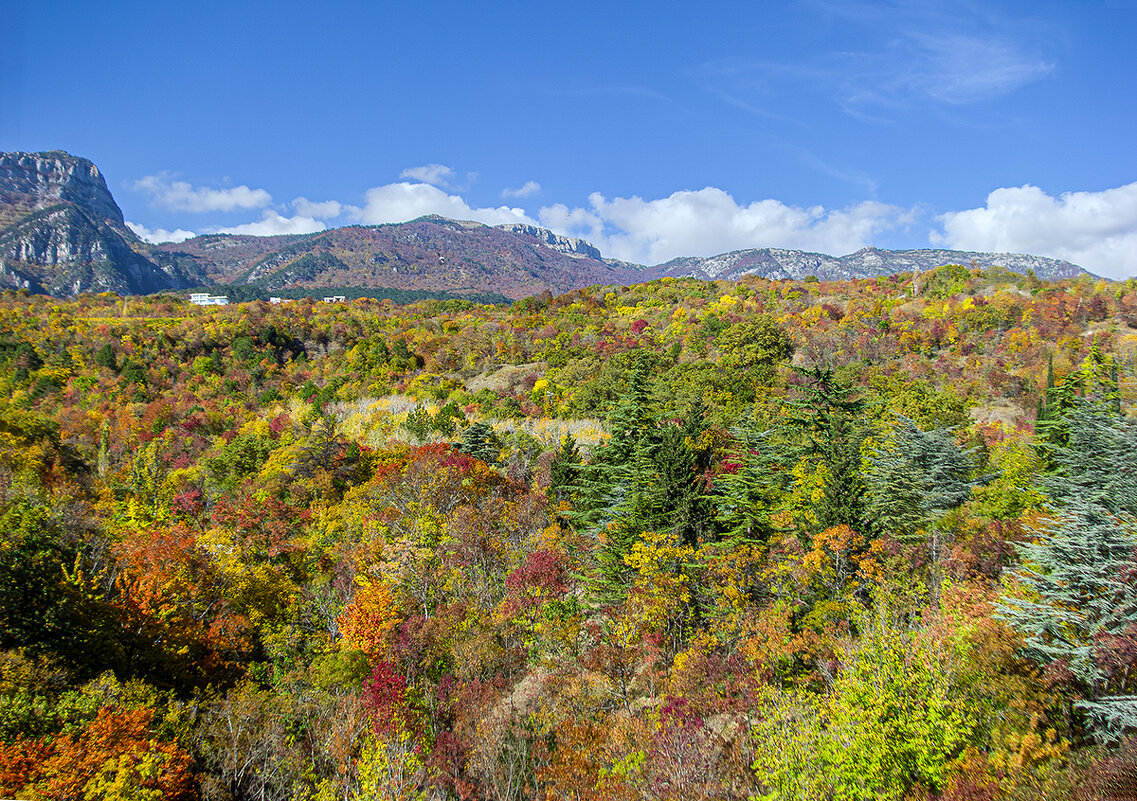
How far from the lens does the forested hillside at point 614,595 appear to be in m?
12.3

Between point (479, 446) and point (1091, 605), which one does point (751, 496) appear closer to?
point (1091, 605)

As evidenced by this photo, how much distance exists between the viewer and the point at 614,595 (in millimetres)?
22766

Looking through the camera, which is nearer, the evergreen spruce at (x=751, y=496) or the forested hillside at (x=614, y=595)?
the forested hillside at (x=614, y=595)

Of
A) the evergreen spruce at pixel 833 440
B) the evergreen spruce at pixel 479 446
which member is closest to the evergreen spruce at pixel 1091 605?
Result: the evergreen spruce at pixel 833 440

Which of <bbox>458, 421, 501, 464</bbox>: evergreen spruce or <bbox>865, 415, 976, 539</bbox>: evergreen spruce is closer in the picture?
<bbox>865, 415, 976, 539</bbox>: evergreen spruce

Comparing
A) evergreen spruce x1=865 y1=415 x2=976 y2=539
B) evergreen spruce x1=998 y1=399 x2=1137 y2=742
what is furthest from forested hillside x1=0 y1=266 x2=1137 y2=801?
evergreen spruce x1=865 y1=415 x2=976 y2=539

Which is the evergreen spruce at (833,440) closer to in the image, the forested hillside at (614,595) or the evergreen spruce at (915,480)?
the forested hillside at (614,595)

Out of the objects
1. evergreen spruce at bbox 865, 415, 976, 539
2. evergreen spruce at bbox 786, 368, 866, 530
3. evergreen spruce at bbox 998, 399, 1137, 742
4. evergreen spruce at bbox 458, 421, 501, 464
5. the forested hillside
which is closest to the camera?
evergreen spruce at bbox 998, 399, 1137, 742

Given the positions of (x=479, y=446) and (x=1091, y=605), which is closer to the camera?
(x=1091, y=605)

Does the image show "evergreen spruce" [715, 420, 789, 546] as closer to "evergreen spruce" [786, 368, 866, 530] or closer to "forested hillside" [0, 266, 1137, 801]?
"forested hillside" [0, 266, 1137, 801]

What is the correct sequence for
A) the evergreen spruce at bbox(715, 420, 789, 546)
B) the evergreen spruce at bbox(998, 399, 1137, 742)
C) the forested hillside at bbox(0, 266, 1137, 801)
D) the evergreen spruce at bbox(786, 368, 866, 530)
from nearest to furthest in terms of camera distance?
the evergreen spruce at bbox(998, 399, 1137, 742) < the forested hillside at bbox(0, 266, 1137, 801) < the evergreen spruce at bbox(786, 368, 866, 530) < the evergreen spruce at bbox(715, 420, 789, 546)

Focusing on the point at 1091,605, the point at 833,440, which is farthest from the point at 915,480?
the point at 1091,605

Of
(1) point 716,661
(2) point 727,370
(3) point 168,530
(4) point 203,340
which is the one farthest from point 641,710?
(4) point 203,340

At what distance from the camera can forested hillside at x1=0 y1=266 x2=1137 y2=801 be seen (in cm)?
1230
